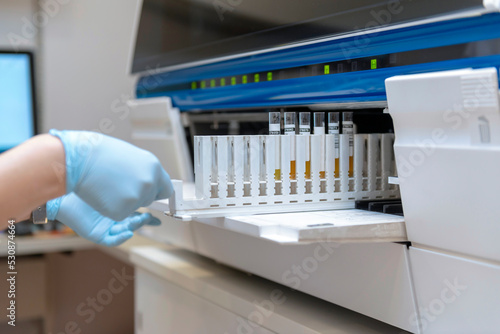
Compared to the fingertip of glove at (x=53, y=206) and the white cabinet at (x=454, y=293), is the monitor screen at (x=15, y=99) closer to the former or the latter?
the fingertip of glove at (x=53, y=206)

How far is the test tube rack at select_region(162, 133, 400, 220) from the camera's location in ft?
2.86

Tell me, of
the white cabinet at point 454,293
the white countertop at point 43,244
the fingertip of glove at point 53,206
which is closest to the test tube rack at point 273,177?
the white cabinet at point 454,293

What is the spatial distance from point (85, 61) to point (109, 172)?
158cm

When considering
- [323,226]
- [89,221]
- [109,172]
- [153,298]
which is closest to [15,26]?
[153,298]

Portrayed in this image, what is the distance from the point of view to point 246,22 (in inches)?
47.7

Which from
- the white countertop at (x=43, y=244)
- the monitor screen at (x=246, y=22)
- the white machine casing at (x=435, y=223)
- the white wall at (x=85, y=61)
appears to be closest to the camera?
the white machine casing at (x=435, y=223)

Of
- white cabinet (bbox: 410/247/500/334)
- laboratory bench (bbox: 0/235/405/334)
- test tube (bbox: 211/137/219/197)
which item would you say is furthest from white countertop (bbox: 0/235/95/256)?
white cabinet (bbox: 410/247/500/334)

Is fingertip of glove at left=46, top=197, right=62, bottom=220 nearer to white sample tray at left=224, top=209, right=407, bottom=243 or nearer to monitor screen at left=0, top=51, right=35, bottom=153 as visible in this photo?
white sample tray at left=224, top=209, right=407, bottom=243

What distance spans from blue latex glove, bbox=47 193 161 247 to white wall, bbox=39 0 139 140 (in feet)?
4.08

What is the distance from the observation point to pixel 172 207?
88 centimetres

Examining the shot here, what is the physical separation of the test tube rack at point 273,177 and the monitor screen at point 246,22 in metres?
0.20

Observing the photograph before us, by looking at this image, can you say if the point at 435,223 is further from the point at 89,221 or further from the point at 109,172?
the point at 89,221

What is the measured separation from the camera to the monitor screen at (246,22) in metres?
0.84

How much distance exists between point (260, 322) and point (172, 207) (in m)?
0.34
